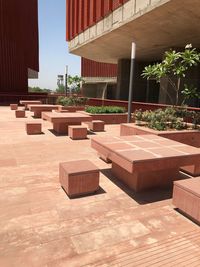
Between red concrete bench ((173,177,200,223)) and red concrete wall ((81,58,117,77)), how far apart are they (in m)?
36.2

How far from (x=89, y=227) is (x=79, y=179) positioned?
1216 mm

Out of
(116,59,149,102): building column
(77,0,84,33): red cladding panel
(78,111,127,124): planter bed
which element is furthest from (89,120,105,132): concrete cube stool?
(116,59,149,102): building column

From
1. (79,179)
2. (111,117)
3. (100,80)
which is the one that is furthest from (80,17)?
(79,179)

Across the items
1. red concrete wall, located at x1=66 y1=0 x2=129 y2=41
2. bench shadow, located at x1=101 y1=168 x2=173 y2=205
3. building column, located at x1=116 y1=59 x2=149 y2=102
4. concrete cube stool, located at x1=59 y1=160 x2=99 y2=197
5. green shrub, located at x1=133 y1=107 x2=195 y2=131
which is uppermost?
red concrete wall, located at x1=66 y1=0 x2=129 y2=41

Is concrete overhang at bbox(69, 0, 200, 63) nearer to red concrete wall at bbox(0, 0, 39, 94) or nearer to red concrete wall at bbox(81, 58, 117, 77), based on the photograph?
red concrete wall at bbox(0, 0, 39, 94)

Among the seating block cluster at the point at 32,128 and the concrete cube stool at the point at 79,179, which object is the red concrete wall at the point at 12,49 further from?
the concrete cube stool at the point at 79,179

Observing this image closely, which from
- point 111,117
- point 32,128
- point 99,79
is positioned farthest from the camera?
point 99,79

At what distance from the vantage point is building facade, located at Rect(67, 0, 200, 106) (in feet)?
44.0

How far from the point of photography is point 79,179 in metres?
4.85

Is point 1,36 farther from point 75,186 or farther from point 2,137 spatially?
point 75,186

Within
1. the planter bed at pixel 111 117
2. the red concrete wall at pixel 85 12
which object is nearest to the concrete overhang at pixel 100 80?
the red concrete wall at pixel 85 12

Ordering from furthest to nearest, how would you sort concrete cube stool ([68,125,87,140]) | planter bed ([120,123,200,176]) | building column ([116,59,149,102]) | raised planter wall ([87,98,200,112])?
building column ([116,59,149,102]) → raised planter wall ([87,98,200,112]) → concrete cube stool ([68,125,87,140]) → planter bed ([120,123,200,176])

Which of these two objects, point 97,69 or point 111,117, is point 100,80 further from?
point 111,117

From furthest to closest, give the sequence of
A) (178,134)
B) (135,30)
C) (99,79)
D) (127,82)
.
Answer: (99,79), (127,82), (135,30), (178,134)
